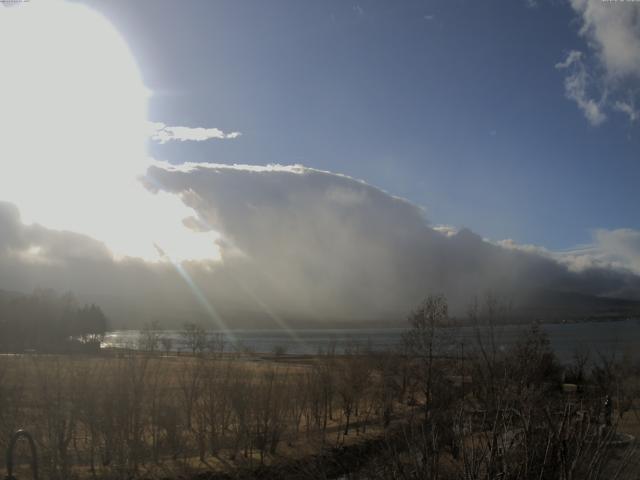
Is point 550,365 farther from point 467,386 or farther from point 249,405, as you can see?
point 249,405

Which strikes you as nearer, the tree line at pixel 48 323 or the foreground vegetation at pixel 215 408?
the foreground vegetation at pixel 215 408

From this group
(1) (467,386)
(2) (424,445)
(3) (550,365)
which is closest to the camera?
(2) (424,445)

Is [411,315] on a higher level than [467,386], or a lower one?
higher

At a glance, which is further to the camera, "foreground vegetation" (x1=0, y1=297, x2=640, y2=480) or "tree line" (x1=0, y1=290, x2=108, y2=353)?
"tree line" (x1=0, y1=290, x2=108, y2=353)

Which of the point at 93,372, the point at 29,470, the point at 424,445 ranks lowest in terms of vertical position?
the point at 29,470

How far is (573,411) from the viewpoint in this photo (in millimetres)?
7691

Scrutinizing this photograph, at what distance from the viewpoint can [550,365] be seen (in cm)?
4950

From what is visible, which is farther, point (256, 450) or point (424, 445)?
point (256, 450)

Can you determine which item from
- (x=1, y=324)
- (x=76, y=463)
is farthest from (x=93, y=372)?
(x=1, y=324)

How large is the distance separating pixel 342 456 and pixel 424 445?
25147mm

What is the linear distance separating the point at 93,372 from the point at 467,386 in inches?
812

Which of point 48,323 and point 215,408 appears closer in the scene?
point 215,408

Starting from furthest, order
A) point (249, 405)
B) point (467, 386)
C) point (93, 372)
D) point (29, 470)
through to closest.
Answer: point (467, 386) → point (249, 405) → point (93, 372) → point (29, 470)

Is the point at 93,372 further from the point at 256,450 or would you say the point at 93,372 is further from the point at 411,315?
the point at 411,315
